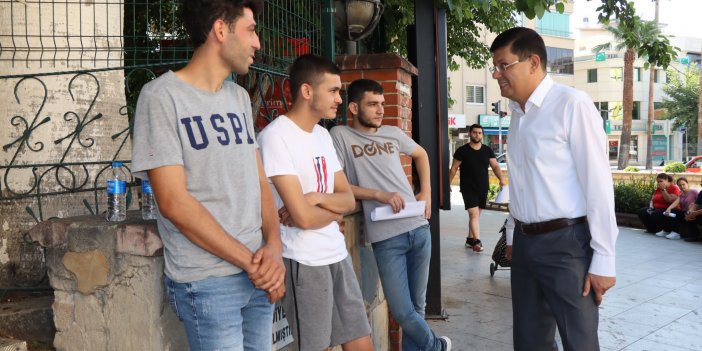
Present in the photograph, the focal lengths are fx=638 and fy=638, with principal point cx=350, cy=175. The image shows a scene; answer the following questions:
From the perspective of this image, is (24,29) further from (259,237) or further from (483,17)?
(483,17)

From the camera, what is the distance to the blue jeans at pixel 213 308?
7.07ft

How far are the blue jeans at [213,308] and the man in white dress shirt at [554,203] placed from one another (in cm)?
147

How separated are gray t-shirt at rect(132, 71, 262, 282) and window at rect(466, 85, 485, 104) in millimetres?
39713

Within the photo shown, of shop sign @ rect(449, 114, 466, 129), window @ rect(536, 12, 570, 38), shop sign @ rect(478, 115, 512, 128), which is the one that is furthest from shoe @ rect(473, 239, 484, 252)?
window @ rect(536, 12, 570, 38)

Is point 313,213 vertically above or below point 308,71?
below

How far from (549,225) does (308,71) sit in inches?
53.9

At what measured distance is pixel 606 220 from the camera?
280 centimetres

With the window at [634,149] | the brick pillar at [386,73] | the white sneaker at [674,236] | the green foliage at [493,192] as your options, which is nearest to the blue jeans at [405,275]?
the brick pillar at [386,73]


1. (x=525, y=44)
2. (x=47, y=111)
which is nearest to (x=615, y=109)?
(x=525, y=44)

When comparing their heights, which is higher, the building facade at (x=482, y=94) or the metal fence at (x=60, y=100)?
the building facade at (x=482, y=94)

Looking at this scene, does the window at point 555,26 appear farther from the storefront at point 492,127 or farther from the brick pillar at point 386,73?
the brick pillar at point 386,73

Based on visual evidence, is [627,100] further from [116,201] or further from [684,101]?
[116,201]

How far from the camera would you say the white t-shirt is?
283 centimetres

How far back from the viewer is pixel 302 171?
2.95 meters
